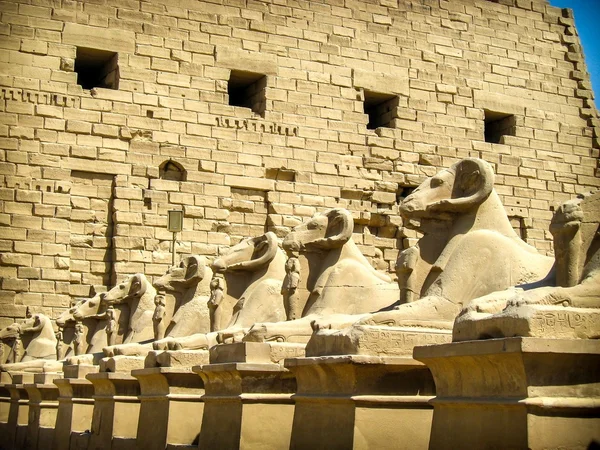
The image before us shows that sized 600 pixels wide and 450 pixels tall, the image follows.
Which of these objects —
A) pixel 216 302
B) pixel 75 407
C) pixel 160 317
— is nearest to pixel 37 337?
pixel 75 407

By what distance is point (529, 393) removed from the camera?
4.23 meters

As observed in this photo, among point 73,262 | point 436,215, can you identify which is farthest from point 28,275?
point 436,215

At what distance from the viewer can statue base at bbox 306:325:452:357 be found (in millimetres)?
5566

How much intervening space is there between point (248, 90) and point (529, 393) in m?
13.1

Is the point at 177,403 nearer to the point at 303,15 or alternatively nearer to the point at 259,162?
the point at 259,162

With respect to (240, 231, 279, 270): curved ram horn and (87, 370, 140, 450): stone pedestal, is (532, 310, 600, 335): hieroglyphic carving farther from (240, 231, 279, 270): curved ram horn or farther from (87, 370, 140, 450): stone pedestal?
(87, 370, 140, 450): stone pedestal

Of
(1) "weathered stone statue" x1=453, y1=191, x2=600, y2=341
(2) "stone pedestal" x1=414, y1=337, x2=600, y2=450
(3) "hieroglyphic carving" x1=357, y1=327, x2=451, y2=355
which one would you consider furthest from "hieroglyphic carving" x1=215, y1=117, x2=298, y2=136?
(2) "stone pedestal" x1=414, y1=337, x2=600, y2=450

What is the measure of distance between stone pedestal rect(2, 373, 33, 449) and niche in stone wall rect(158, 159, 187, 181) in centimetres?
375

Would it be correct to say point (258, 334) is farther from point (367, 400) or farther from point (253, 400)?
point (367, 400)

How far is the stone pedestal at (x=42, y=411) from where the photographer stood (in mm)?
11547

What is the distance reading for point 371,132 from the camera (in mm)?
16844

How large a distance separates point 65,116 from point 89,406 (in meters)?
5.75

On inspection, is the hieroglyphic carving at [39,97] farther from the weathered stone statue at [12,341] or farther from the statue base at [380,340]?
the statue base at [380,340]

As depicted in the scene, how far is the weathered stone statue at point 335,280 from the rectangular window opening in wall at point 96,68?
26.3 feet
